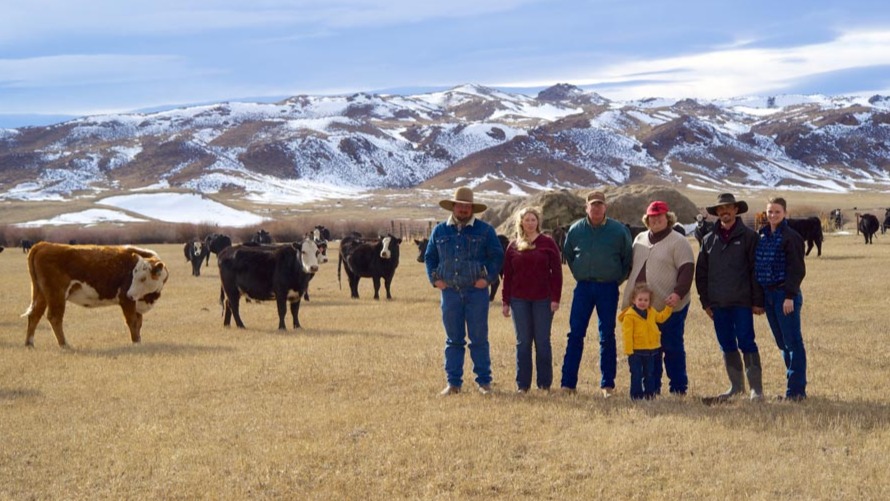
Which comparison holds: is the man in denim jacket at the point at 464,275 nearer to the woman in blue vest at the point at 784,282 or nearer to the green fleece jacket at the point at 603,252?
the green fleece jacket at the point at 603,252

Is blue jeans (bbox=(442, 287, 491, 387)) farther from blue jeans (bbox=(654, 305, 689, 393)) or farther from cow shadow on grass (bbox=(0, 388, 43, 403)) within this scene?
cow shadow on grass (bbox=(0, 388, 43, 403))

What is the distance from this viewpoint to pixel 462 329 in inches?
408

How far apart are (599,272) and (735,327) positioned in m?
1.52

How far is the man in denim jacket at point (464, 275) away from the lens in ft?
33.2

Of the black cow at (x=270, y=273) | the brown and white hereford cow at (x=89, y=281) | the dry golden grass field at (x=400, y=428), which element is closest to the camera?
the dry golden grass field at (x=400, y=428)

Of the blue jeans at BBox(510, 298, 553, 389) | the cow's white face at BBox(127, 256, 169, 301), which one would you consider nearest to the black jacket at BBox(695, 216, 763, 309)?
the blue jeans at BBox(510, 298, 553, 389)

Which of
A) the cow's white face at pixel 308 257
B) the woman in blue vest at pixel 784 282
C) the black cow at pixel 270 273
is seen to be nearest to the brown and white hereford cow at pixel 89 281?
the black cow at pixel 270 273

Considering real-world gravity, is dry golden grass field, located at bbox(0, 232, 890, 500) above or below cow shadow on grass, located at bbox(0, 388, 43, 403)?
below

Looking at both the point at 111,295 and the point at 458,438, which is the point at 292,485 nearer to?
the point at 458,438

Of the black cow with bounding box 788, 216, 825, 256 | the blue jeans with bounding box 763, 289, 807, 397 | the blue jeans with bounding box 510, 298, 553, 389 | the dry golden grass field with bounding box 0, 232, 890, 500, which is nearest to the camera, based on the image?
the dry golden grass field with bounding box 0, 232, 890, 500

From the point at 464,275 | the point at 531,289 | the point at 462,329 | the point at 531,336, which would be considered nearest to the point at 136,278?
the point at 462,329

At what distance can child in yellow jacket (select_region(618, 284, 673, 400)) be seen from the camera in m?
9.52

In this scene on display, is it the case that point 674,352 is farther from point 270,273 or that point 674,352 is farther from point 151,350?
point 270,273

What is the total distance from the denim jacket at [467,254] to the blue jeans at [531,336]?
1.57 ft
